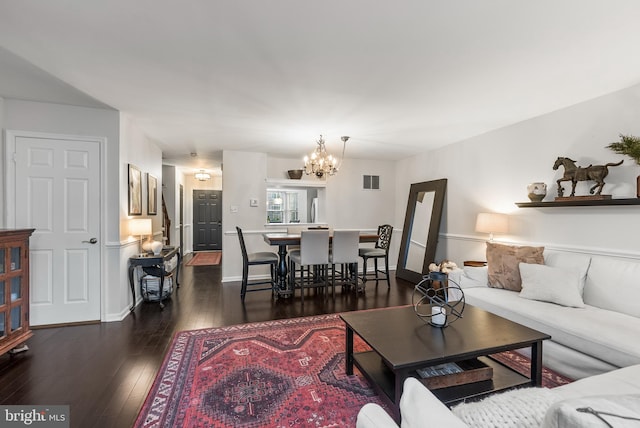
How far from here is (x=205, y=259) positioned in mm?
7480

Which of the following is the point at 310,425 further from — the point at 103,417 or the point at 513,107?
the point at 513,107

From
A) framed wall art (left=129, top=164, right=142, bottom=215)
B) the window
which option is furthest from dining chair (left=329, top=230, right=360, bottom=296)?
framed wall art (left=129, top=164, right=142, bottom=215)

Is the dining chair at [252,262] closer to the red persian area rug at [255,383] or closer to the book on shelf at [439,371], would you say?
the red persian area rug at [255,383]

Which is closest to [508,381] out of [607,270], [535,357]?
[535,357]

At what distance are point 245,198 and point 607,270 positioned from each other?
474cm

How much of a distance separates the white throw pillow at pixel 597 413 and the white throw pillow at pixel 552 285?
2.22m

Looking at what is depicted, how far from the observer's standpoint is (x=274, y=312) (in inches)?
139

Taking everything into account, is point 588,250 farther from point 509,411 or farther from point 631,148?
point 509,411

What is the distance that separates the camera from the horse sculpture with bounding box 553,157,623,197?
271 centimetres

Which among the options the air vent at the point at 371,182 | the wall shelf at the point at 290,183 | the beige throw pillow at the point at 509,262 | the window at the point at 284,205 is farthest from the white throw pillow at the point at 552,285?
the window at the point at 284,205

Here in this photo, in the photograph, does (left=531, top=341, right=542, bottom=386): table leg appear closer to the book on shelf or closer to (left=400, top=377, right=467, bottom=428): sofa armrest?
the book on shelf

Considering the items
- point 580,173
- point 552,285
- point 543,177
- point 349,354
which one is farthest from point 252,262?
point 580,173

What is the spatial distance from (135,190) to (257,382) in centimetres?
292

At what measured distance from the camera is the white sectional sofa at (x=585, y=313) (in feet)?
6.18
